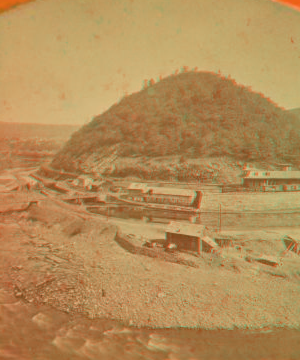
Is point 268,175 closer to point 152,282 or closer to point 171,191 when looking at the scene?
point 171,191

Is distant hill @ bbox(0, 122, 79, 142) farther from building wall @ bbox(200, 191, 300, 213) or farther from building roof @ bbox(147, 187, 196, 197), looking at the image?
building wall @ bbox(200, 191, 300, 213)

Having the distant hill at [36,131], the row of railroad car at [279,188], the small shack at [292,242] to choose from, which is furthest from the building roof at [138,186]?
the small shack at [292,242]

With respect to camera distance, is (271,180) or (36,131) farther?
(36,131)

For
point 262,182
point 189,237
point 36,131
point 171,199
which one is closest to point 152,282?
point 189,237

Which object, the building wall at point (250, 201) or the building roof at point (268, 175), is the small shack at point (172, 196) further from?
the building roof at point (268, 175)

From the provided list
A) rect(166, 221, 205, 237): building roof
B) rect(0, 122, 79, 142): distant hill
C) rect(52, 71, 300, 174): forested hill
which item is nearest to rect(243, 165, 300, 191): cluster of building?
rect(52, 71, 300, 174): forested hill
